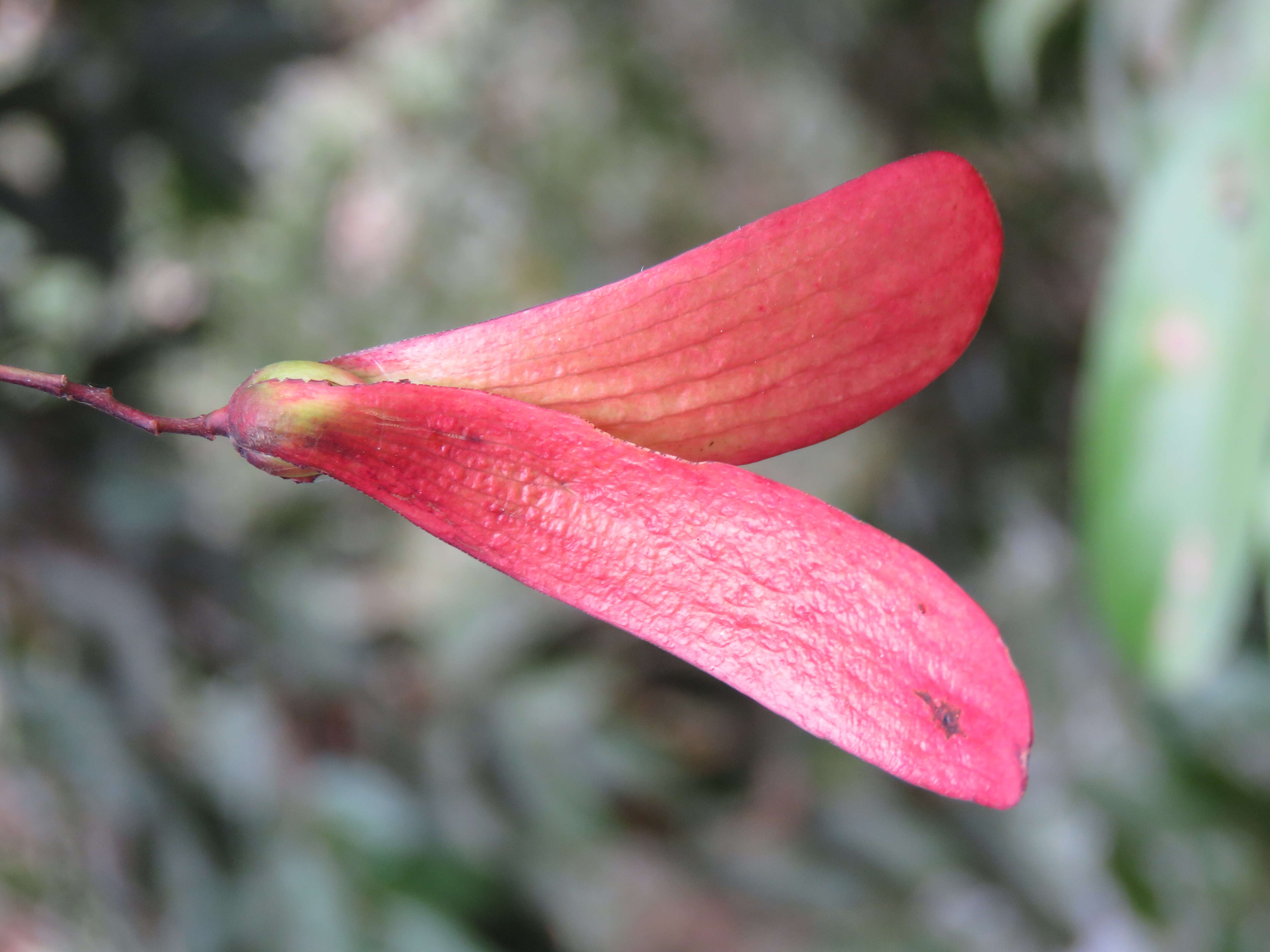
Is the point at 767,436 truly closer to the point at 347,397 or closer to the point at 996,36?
the point at 347,397

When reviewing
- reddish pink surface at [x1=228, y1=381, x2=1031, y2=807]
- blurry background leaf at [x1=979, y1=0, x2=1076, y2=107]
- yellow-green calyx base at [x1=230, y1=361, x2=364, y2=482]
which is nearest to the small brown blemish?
reddish pink surface at [x1=228, y1=381, x2=1031, y2=807]

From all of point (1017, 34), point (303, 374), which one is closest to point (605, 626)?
point (1017, 34)

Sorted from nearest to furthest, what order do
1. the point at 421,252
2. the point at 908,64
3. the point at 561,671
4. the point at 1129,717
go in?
the point at 1129,717
the point at 561,671
the point at 908,64
the point at 421,252

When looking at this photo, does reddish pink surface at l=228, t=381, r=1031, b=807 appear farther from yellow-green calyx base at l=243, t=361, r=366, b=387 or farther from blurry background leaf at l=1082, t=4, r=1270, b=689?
blurry background leaf at l=1082, t=4, r=1270, b=689

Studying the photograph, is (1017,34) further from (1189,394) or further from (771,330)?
(771,330)

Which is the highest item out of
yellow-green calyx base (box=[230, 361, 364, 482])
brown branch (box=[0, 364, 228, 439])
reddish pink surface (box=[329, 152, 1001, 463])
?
brown branch (box=[0, 364, 228, 439])

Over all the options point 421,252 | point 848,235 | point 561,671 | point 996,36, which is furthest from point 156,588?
point 421,252
